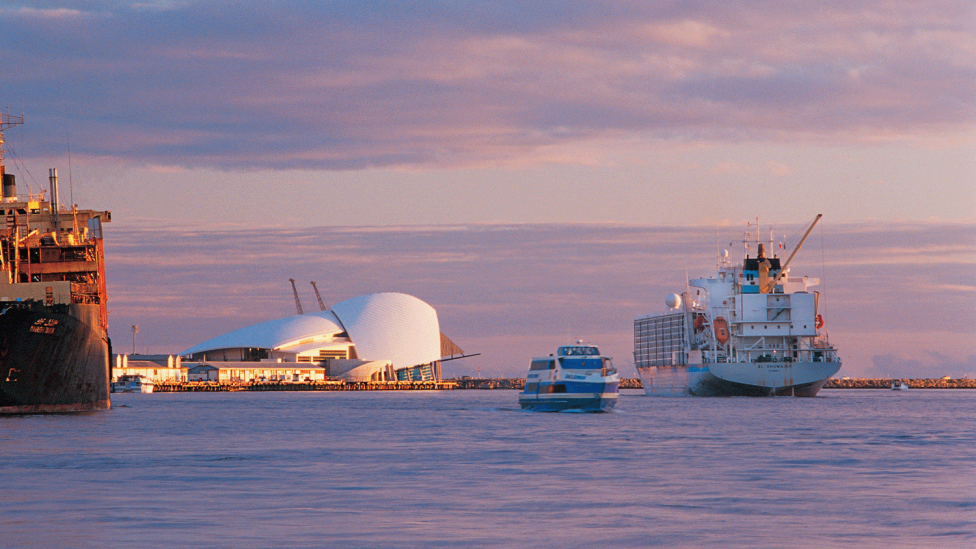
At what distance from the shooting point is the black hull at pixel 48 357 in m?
50.1

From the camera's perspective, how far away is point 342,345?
185625mm

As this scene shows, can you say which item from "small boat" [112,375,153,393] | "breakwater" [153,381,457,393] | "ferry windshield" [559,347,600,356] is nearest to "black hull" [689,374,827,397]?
"ferry windshield" [559,347,600,356]

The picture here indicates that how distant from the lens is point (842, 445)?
39156mm

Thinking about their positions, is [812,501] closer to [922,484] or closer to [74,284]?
[922,484]

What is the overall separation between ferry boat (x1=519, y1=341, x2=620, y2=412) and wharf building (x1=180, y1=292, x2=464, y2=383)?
4717 inches

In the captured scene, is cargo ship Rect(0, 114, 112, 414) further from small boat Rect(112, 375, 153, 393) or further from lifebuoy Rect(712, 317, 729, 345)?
small boat Rect(112, 375, 153, 393)

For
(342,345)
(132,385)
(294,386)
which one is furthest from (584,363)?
(342,345)

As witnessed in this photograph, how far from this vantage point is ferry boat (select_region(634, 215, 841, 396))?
3812 inches

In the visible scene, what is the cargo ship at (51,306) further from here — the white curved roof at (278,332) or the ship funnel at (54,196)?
the white curved roof at (278,332)

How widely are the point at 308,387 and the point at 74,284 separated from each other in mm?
111627

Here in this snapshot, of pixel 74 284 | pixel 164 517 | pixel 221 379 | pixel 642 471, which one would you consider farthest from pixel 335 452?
pixel 221 379

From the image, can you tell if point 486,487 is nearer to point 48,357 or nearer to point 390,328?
point 48,357

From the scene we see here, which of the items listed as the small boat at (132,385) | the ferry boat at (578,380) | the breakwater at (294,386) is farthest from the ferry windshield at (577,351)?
the breakwater at (294,386)

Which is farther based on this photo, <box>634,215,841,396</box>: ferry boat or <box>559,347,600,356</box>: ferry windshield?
<box>634,215,841,396</box>: ferry boat
